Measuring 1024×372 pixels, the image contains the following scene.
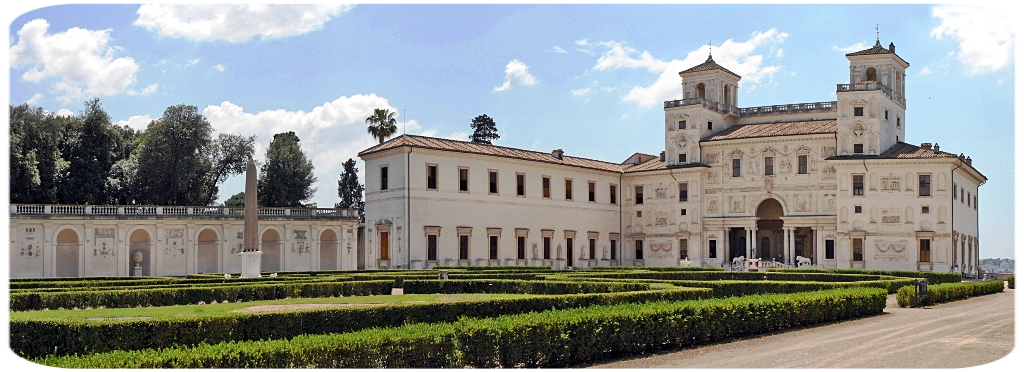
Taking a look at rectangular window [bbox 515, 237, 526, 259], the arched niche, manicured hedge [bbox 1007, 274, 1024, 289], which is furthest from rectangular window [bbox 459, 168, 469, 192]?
manicured hedge [bbox 1007, 274, 1024, 289]

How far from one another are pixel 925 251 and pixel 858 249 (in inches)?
137

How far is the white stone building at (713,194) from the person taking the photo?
49.8 m

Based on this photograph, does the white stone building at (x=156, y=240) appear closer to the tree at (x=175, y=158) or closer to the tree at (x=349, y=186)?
the tree at (x=175, y=158)

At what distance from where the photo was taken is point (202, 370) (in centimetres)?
982

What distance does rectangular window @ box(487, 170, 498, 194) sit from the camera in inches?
2076

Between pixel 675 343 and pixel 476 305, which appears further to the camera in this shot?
pixel 476 305

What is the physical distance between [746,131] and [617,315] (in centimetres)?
4646

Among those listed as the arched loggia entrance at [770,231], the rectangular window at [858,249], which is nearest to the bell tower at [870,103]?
the rectangular window at [858,249]

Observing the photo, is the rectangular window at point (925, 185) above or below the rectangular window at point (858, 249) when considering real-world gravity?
above

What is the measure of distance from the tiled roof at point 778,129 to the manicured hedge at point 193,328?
42.8 meters

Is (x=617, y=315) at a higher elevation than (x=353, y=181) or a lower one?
lower

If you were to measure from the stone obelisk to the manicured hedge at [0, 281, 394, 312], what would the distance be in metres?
6.55

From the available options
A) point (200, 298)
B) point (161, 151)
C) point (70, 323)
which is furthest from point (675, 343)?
point (161, 151)

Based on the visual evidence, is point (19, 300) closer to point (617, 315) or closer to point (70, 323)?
point (70, 323)
